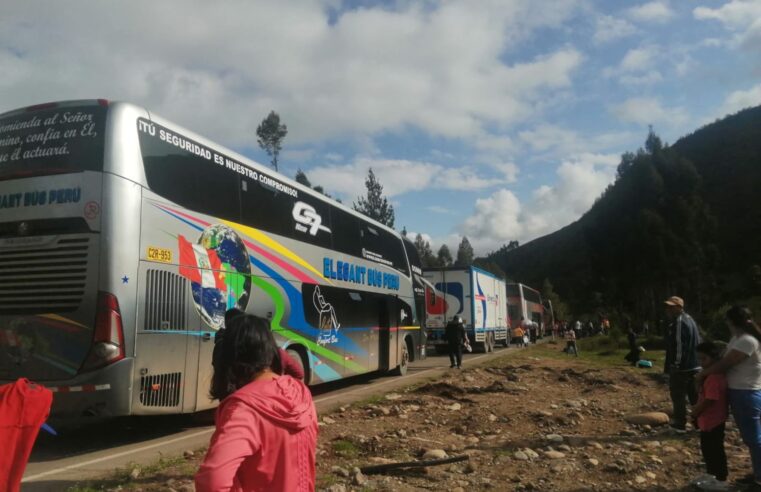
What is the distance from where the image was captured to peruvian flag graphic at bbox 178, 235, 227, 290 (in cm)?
757

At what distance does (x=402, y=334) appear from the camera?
15562mm

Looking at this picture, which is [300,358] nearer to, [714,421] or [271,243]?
[271,243]

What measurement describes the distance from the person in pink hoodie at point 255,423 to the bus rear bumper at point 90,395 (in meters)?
4.97

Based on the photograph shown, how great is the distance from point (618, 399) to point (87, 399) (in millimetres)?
8664

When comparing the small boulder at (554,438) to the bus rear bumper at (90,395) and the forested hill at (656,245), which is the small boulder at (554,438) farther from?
the forested hill at (656,245)

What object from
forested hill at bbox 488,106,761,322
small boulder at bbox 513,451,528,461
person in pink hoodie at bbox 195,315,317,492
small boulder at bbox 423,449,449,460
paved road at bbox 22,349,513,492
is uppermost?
forested hill at bbox 488,106,761,322

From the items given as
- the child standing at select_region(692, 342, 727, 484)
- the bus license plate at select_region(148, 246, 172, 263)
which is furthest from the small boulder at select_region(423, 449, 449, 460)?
the bus license plate at select_region(148, 246, 172, 263)

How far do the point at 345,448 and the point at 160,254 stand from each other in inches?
126

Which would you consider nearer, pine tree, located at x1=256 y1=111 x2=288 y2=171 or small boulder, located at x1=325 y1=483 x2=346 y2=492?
small boulder, located at x1=325 y1=483 x2=346 y2=492

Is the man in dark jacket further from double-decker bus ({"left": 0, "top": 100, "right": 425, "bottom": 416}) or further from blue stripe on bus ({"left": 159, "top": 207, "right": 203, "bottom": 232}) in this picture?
blue stripe on bus ({"left": 159, "top": 207, "right": 203, "bottom": 232})

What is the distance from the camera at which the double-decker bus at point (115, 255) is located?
260 inches

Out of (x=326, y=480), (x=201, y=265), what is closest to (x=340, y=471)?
(x=326, y=480)

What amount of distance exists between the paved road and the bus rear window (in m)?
3.27

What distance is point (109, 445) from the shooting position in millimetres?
7535
